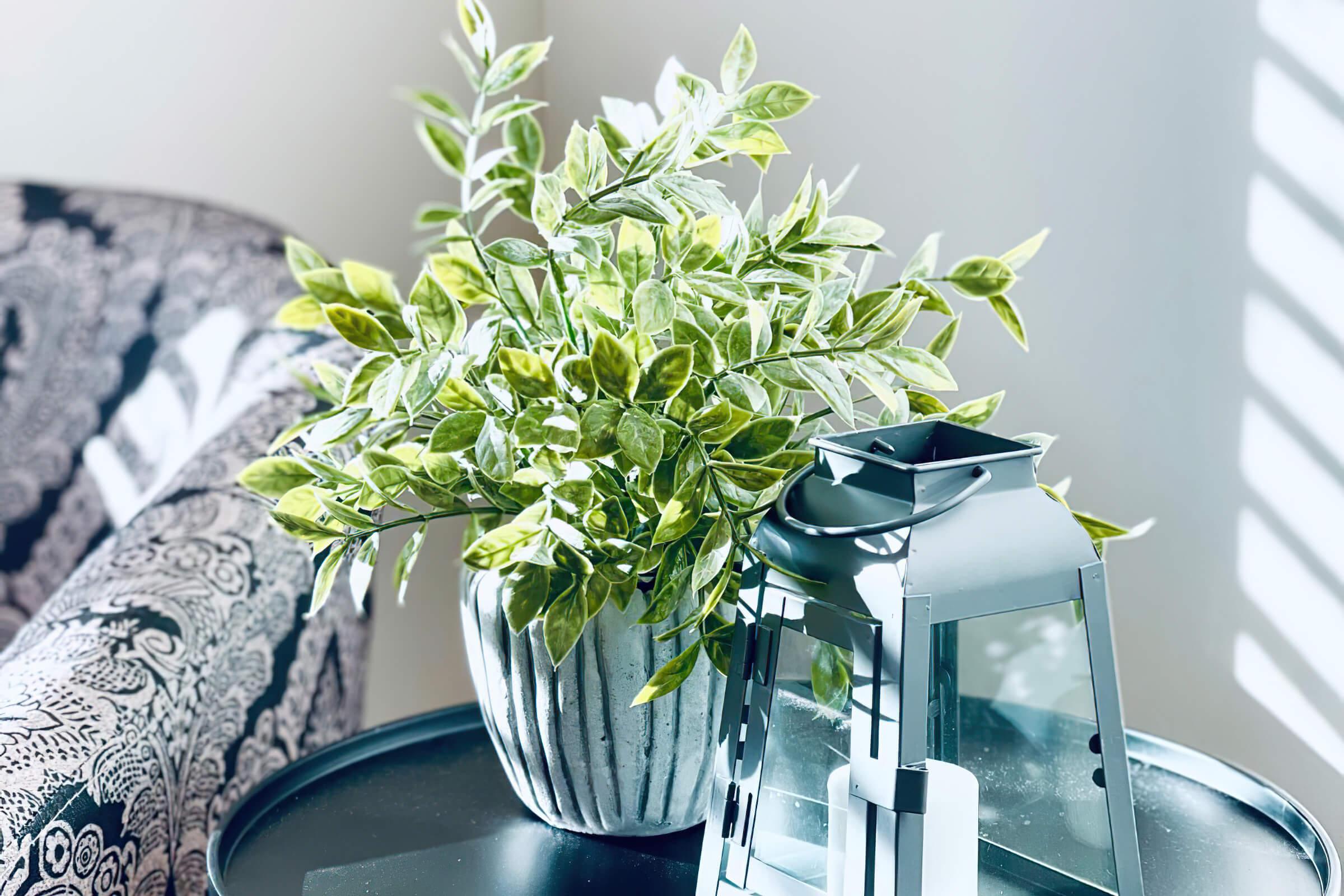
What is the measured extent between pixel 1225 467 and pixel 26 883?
0.91 meters

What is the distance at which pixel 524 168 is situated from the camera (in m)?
0.70

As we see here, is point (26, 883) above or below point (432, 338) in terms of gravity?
below

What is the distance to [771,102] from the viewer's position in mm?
596

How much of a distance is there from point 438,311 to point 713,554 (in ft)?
0.61

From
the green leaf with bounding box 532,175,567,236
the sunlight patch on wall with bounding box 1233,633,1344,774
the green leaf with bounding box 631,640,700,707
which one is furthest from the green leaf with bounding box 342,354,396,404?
the sunlight patch on wall with bounding box 1233,633,1344,774

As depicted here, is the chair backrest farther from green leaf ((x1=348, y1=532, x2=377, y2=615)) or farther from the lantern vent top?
the lantern vent top

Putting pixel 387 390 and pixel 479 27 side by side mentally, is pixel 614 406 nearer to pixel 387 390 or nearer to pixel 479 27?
pixel 387 390

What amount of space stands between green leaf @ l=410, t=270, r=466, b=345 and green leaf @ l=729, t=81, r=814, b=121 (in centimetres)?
17

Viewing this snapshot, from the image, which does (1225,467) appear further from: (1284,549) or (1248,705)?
(1248,705)

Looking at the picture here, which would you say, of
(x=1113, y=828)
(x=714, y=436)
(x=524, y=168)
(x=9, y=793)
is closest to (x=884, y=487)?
(x=714, y=436)

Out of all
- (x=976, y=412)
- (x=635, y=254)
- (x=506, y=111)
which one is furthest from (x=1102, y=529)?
(x=506, y=111)

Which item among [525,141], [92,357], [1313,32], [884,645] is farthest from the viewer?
[92,357]

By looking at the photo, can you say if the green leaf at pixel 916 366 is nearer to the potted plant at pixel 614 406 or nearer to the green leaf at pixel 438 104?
the potted plant at pixel 614 406

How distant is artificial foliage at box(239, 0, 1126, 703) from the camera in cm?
56
